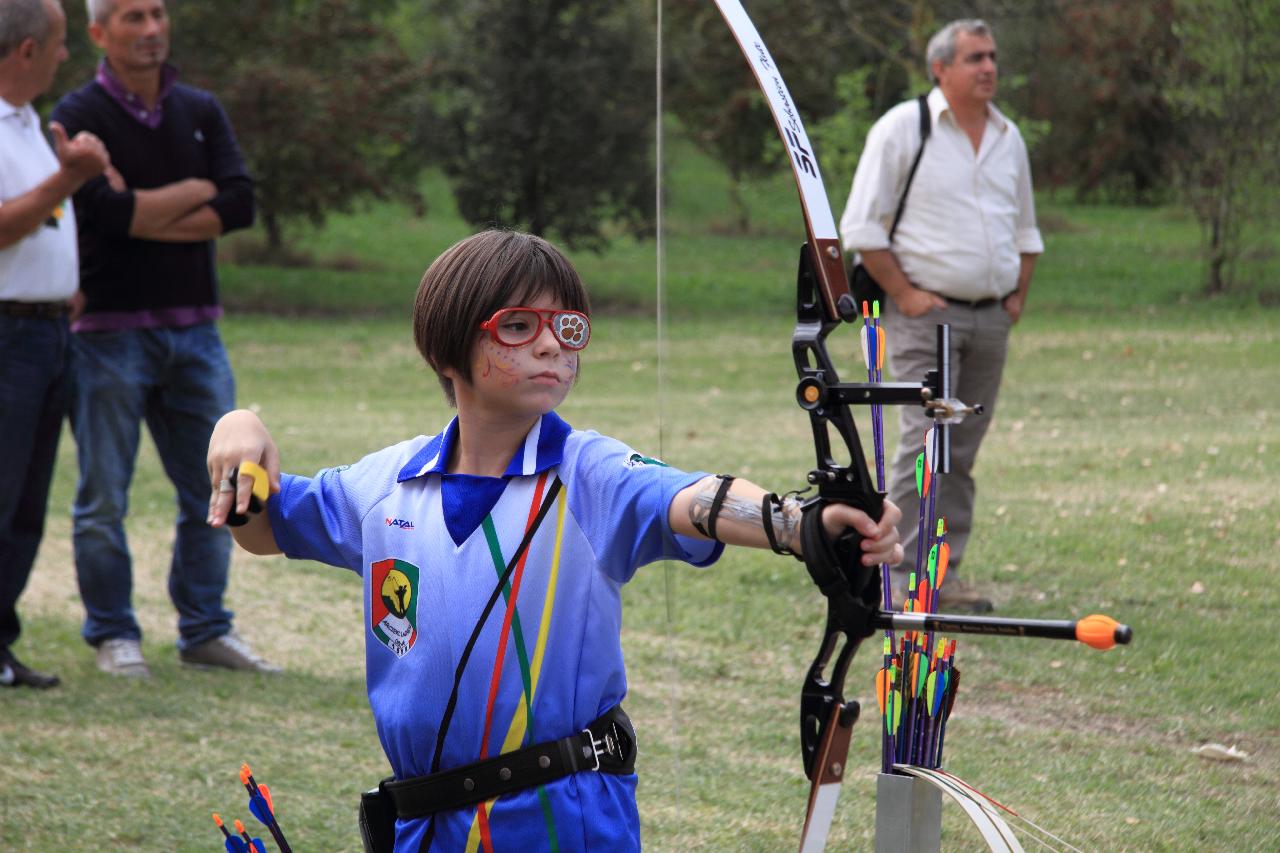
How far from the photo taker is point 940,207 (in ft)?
19.3

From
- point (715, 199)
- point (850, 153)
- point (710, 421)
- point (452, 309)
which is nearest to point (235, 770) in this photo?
point (452, 309)

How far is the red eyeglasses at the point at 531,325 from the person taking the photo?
7.52ft

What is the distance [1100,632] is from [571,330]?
0.92m

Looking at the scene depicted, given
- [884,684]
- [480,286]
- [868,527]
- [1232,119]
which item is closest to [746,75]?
[1232,119]

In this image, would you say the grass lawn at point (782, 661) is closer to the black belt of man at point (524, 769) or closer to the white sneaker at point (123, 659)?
the white sneaker at point (123, 659)

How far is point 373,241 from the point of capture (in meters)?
29.0

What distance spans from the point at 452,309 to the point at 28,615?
4.62 m

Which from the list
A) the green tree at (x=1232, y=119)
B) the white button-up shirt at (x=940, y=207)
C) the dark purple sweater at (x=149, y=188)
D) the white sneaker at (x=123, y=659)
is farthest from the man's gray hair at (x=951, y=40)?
the green tree at (x=1232, y=119)

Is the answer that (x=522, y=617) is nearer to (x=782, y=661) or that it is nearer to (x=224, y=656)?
(x=782, y=661)

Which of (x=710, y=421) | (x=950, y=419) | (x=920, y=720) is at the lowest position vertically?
(x=710, y=421)

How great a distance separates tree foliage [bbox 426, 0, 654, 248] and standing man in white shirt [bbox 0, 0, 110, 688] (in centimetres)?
1673

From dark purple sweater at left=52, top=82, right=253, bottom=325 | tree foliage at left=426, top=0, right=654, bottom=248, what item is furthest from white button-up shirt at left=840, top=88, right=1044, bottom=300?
tree foliage at left=426, top=0, right=654, bottom=248

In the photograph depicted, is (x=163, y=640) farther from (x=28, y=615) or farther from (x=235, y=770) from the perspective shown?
(x=235, y=770)

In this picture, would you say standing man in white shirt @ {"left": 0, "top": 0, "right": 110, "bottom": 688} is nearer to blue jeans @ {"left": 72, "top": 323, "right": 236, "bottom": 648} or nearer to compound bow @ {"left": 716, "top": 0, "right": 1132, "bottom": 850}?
blue jeans @ {"left": 72, "top": 323, "right": 236, "bottom": 648}
